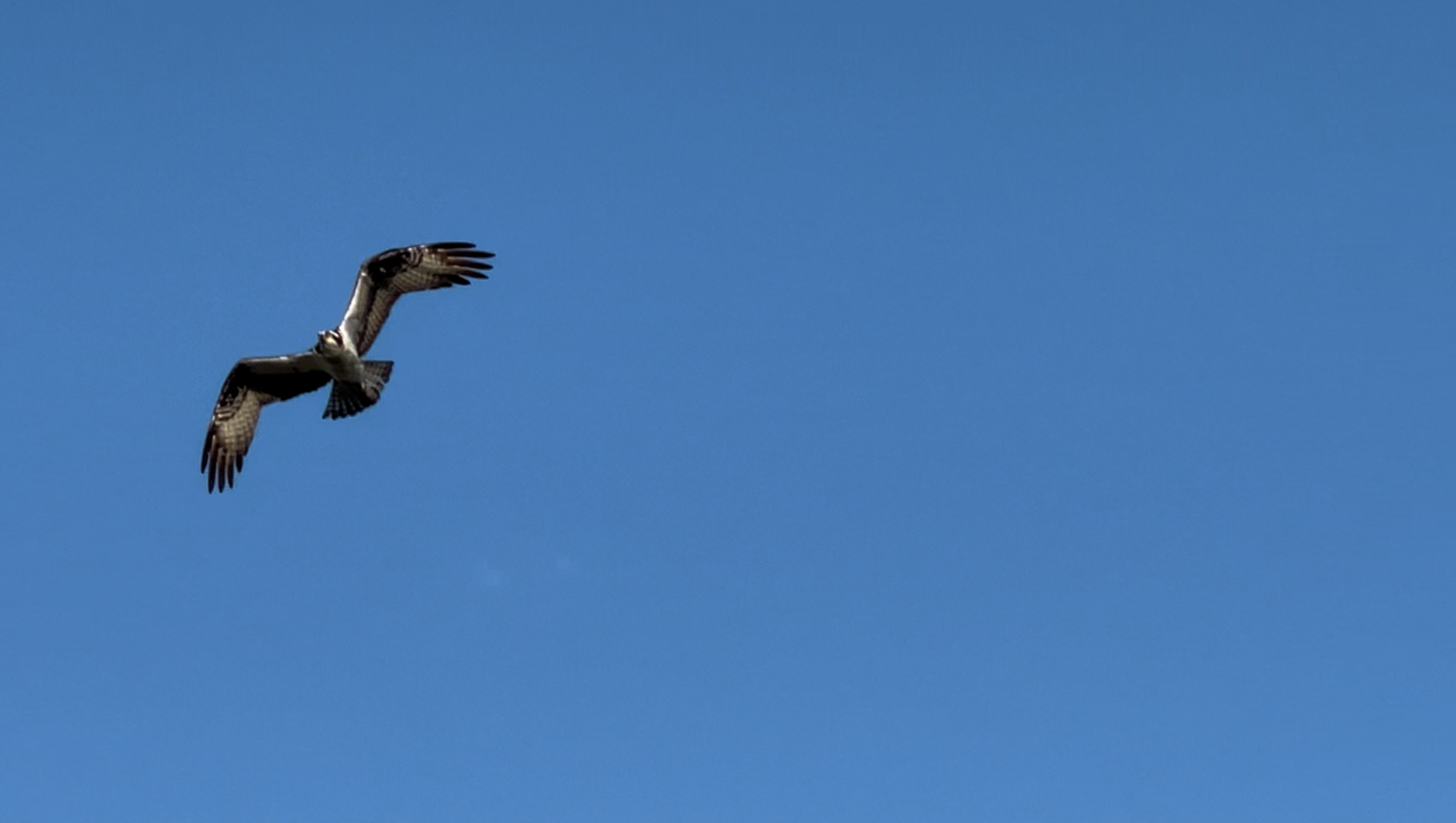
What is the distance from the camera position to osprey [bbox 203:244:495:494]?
26922mm

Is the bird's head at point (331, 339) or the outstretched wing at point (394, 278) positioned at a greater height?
the outstretched wing at point (394, 278)

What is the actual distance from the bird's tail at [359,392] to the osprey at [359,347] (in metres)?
0.01

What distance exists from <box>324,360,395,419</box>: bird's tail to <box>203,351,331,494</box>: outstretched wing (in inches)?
25.5

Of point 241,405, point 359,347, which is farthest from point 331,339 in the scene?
point 241,405

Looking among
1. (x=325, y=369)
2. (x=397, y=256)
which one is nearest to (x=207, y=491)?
(x=325, y=369)

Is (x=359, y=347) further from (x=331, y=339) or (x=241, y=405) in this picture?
(x=241, y=405)

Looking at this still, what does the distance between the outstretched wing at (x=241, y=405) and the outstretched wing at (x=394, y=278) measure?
123 centimetres

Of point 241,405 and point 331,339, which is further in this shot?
point 241,405

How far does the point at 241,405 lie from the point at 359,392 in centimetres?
238

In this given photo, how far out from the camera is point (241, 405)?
2841 cm

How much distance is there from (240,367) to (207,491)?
1990mm

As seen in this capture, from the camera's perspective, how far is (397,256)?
27.2m

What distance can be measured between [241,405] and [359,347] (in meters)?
2.51

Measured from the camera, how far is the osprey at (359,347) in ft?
88.3
